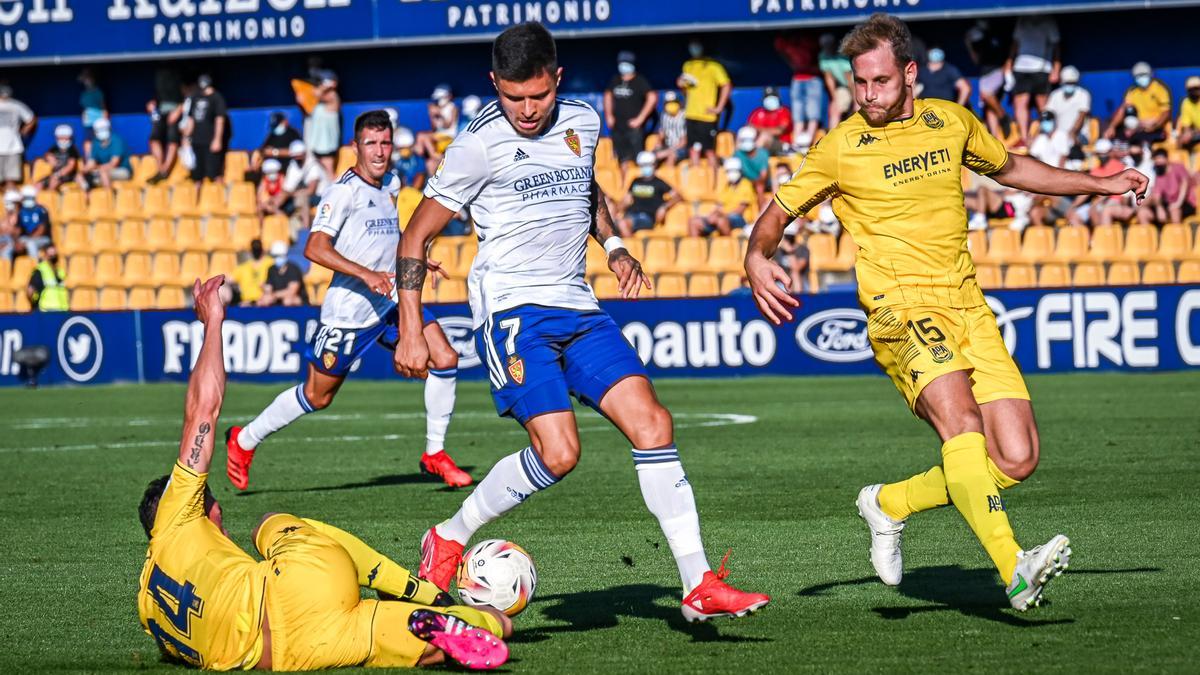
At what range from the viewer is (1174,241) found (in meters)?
22.2

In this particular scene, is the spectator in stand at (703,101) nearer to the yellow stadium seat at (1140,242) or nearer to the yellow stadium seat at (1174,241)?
the yellow stadium seat at (1140,242)

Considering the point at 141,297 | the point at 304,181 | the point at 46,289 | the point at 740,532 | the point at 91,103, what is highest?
the point at 91,103

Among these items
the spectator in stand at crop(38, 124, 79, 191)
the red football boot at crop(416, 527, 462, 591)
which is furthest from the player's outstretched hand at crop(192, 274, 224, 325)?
the spectator in stand at crop(38, 124, 79, 191)

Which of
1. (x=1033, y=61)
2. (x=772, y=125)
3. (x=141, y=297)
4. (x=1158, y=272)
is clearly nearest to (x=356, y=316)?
(x=1158, y=272)

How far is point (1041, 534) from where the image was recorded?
8.48m

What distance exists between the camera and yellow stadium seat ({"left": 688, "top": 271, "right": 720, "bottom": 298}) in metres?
23.2

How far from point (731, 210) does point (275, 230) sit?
25.3 feet

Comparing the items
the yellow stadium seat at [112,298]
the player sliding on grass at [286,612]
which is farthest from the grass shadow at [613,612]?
the yellow stadium seat at [112,298]

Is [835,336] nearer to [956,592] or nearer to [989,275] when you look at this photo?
[989,275]

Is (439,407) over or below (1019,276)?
below

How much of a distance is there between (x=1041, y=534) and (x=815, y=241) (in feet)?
49.7

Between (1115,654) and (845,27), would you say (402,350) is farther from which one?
(845,27)

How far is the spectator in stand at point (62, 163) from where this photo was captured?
28.8m

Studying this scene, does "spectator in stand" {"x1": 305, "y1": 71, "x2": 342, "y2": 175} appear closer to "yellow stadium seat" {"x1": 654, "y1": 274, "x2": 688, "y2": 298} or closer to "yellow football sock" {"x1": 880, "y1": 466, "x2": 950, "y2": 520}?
"yellow stadium seat" {"x1": 654, "y1": 274, "x2": 688, "y2": 298}
